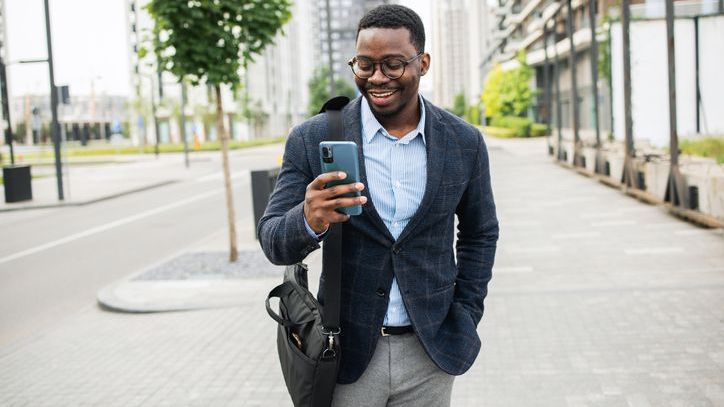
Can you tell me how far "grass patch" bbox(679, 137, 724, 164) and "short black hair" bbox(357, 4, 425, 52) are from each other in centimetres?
1827

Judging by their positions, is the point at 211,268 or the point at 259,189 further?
the point at 259,189

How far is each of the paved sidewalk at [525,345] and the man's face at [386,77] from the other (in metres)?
3.09

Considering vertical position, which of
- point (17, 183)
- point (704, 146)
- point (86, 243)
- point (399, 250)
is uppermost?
point (399, 250)

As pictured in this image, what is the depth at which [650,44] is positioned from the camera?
21.4m

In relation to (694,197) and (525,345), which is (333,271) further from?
(694,197)

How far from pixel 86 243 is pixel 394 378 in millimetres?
12833

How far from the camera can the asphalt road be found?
942cm

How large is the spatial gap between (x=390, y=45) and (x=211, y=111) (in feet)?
221

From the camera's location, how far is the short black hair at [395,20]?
2.44 meters

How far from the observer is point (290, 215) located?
230cm

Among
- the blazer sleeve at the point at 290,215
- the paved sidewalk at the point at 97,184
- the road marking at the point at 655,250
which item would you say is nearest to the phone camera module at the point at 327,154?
the blazer sleeve at the point at 290,215

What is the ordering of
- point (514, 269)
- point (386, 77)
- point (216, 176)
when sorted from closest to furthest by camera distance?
point (386, 77), point (514, 269), point (216, 176)

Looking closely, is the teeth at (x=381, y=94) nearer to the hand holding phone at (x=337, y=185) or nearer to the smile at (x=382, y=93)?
the smile at (x=382, y=93)

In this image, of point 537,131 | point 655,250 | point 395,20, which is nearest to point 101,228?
point 655,250
